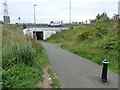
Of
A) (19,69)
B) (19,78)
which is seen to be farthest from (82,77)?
(19,78)

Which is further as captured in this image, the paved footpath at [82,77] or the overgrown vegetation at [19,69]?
the paved footpath at [82,77]

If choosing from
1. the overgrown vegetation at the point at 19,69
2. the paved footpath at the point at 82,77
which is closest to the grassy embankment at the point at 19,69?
the overgrown vegetation at the point at 19,69

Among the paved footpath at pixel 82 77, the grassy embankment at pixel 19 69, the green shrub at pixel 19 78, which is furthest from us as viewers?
the paved footpath at pixel 82 77

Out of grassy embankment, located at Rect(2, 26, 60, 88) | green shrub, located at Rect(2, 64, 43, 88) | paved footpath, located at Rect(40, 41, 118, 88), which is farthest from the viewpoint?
paved footpath, located at Rect(40, 41, 118, 88)

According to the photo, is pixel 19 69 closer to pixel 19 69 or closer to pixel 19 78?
pixel 19 69

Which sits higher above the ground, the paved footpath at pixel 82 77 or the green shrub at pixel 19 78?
the green shrub at pixel 19 78

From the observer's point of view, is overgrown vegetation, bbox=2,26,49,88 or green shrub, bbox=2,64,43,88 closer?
green shrub, bbox=2,64,43,88

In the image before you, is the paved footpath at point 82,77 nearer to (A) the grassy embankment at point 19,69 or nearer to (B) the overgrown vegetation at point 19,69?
(A) the grassy embankment at point 19,69

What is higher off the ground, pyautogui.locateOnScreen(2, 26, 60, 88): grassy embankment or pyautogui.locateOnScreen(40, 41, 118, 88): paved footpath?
pyautogui.locateOnScreen(2, 26, 60, 88): grassy embankment

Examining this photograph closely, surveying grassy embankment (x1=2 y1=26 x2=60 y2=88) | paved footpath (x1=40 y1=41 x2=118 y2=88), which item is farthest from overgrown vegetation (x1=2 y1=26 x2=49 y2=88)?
paved footpath (x1=40 y1=41 x2=118 y2=88)

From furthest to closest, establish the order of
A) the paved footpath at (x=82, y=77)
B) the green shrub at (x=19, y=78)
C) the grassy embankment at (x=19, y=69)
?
the paved footpath at (x=82, y=77) < the grassy embankment at (x=19, y=69) < the green shrub at (x=19, y=78)

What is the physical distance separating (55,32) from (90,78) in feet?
161

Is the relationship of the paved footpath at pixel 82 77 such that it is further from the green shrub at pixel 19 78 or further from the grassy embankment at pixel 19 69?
the green shrub at pixel 19 78

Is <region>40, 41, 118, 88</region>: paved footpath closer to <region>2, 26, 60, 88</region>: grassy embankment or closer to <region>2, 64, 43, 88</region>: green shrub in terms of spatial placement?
<region>2, 26, 60, 88</region>: grassy embankment
